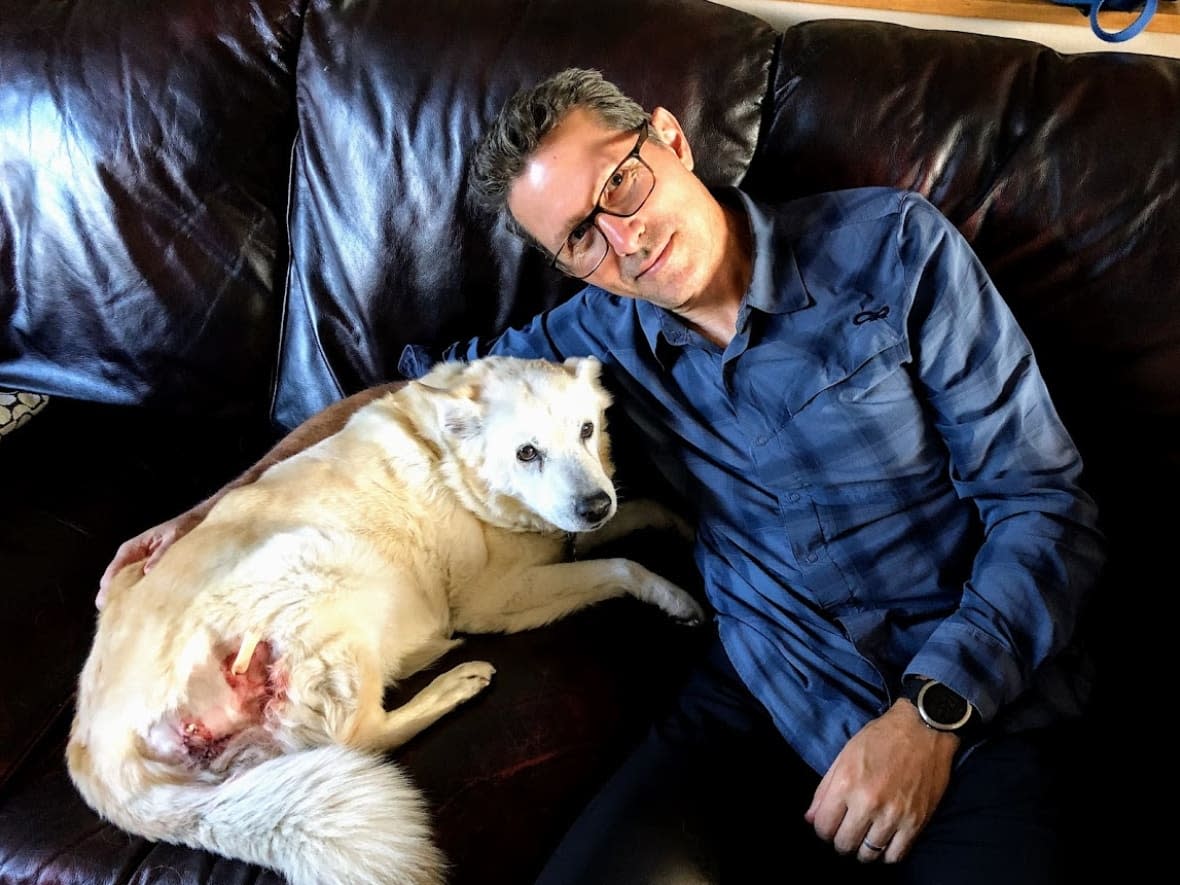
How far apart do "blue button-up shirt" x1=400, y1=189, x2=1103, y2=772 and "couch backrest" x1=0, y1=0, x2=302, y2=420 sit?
0.95 m

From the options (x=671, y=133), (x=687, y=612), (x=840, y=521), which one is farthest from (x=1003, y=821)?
(x=671, y=133)

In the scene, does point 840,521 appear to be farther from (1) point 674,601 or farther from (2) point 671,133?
(2) point 671,133

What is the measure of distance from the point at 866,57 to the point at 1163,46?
1.93 feet

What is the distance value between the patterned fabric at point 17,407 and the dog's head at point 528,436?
101 cm

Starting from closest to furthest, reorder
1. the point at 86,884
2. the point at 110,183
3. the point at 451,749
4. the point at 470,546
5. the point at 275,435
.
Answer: the point at 86,884 < the point at 451,749 < the point at 470,546 < the point at 110,183 < the point at 275,435

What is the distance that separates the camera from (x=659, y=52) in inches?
59.0

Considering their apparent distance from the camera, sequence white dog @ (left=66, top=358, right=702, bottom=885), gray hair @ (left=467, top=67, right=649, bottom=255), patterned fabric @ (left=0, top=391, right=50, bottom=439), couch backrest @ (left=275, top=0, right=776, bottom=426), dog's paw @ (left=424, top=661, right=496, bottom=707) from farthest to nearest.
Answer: patterned fabric @ (left=0, top=391, right=50, bottom=439) < couch backrest @ (left=275, top=0, right=776, bottom=426) < dog's paw @ (left=424, top=661, right=496, bottom=707) < gray hair @ (left=467, top=67, right=649, bottom=255) < white dog @ (left=66, top=358, right=702, bottom=885)

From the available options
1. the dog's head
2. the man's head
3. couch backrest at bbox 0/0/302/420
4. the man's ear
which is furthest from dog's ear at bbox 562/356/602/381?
couch backrest at bbox 0/0/302/420

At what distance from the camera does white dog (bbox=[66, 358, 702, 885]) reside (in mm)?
1113

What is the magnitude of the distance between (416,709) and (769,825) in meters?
0.53

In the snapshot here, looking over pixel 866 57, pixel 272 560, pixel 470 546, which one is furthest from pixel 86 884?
pixel 866 57

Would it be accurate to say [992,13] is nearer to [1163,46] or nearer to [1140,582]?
[1163,46]

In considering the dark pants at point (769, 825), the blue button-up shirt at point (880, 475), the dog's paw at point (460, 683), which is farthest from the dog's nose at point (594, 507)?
the dark pants at point (769, 825)

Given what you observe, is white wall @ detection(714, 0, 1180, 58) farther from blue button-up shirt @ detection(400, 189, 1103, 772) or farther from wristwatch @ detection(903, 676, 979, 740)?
wristwatch @ detection(903, 676, 979, 740)
